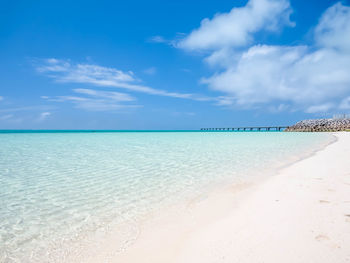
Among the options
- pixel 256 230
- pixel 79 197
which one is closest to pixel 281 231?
pixel 256 230

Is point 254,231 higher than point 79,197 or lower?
higher

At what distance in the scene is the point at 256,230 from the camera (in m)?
3.12

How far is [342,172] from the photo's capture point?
21.6ft

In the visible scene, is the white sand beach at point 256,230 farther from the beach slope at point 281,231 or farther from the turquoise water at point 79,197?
the turquoise water at point 79,197

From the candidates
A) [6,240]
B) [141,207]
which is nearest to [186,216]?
[141,207]

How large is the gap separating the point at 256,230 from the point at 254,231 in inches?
2.0

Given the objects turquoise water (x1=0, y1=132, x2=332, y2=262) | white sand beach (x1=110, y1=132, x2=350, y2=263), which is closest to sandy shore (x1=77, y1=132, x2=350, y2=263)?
white sand beach (x1=110, y1=132, x2=350, y2=263)

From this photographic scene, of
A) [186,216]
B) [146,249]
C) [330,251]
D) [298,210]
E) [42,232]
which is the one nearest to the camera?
[330,251]

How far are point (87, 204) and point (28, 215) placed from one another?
1.11 meters

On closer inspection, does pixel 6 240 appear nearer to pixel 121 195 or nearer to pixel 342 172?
pixel 121 195

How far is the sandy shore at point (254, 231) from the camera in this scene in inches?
99.6

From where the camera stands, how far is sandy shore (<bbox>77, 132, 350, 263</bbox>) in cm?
253

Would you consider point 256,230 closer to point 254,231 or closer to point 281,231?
point 254,231

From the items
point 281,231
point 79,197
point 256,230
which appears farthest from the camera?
point 79,197
